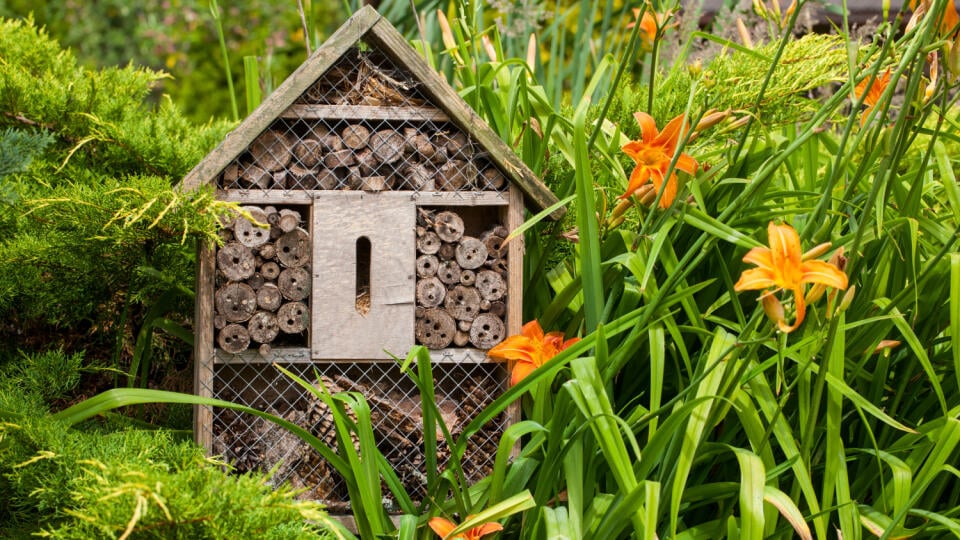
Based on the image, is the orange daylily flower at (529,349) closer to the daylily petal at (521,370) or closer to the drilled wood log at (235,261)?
the daylily petal at (521,370)

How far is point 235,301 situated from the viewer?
5.19 ft

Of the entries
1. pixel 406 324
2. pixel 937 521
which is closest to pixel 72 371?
pixel 406 324

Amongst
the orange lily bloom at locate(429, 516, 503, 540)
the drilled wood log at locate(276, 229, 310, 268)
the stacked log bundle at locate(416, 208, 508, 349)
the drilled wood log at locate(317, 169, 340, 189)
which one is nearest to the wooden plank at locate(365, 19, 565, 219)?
the stacked log bundle at locate(416, 208, 508, 349)

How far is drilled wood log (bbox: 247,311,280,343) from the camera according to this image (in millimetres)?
1585

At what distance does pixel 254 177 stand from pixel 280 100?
135mm

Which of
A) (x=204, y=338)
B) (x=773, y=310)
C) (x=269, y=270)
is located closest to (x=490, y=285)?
(x=269, y=270)

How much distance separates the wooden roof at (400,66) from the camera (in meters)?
1.54

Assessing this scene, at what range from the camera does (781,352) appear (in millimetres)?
1295

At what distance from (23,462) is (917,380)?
1382mm

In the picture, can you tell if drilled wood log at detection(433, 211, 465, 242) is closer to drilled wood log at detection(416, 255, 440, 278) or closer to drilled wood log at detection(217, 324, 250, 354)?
drilled wood log at detection(416, 255, 440, 278)

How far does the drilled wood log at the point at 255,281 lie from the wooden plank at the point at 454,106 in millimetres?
411

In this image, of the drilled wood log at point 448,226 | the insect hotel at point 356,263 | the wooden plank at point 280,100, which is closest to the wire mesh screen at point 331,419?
the insect hotel at point 356,263

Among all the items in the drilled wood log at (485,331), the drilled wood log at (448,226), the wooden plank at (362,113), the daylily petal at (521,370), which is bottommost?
the daylily petal at (521,370)

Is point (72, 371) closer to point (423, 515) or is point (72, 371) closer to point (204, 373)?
point (204, 373)
